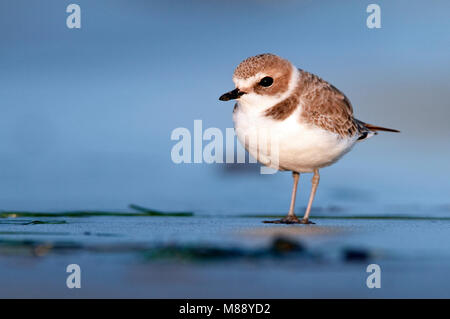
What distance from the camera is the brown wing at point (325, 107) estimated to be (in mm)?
6113

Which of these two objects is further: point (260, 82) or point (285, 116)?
point (260, 82)

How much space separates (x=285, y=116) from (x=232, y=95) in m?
0.51

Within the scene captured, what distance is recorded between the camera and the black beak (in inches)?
Result: 236

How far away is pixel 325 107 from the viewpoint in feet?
20.7

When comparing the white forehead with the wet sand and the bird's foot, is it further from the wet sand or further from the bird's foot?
the wet sand

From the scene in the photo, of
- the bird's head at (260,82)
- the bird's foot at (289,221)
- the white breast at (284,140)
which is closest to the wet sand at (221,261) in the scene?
the bird's foot at (289,221)

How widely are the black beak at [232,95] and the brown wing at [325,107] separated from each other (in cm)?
57

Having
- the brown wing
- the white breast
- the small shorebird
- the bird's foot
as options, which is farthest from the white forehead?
the bird's foot

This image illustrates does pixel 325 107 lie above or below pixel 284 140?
above

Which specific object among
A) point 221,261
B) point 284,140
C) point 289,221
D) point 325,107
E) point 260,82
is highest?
point 260,82

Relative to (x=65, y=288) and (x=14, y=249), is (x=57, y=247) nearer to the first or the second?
(x=14, y=249)

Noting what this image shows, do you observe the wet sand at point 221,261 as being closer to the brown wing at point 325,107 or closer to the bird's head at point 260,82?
the brown wing at point 325,107

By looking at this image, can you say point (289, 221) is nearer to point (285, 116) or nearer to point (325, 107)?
point (285, 116)

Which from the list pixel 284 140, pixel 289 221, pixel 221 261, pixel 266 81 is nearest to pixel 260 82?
pixel 266 81
